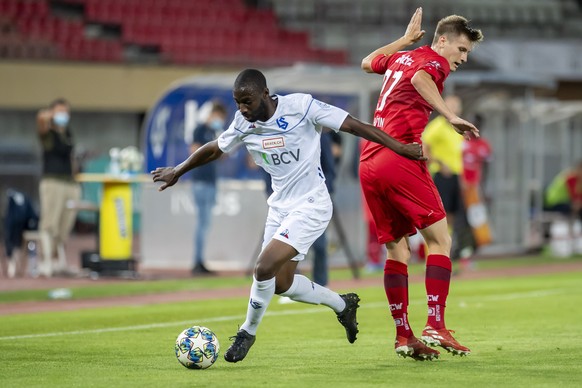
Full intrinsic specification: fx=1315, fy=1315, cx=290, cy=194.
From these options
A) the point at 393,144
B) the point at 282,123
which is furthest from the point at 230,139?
the point at 393,144

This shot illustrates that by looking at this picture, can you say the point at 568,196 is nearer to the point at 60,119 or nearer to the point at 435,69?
the point at 60,119

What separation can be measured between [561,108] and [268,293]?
2071 centimetres

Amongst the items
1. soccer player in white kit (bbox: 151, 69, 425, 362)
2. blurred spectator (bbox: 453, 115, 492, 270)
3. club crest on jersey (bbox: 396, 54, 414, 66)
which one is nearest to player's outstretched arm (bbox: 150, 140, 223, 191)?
soccer player in white kit (bbox: 151, 69, 425, 362)

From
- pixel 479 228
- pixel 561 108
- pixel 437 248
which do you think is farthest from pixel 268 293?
pixel 561 108

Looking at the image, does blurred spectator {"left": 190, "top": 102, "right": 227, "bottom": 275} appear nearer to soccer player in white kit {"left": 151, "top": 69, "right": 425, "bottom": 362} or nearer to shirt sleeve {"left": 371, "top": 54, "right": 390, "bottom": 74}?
shirt sleeve {"left": 371, "top": 54, "right": 390, "bottom": 74}

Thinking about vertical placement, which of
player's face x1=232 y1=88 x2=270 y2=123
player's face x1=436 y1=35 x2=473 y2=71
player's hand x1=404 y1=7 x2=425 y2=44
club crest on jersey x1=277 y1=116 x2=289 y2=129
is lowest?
club crest on jersey x1=277 y1=116 x2=289 y2=129

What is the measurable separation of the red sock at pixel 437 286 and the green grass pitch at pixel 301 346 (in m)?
0.31

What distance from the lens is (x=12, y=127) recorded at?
28953 millimetres

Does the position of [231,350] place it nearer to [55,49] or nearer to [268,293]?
[268,293]

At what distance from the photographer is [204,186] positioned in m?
19.2

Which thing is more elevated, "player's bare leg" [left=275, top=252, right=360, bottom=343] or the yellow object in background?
"player's bare leg" [left=275, top=252, right=360, bottom=343]

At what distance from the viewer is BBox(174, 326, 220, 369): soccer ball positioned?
8523 millimetres

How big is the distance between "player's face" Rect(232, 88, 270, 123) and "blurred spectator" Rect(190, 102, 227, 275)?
1015 cm

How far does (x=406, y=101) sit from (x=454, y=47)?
51 cm
